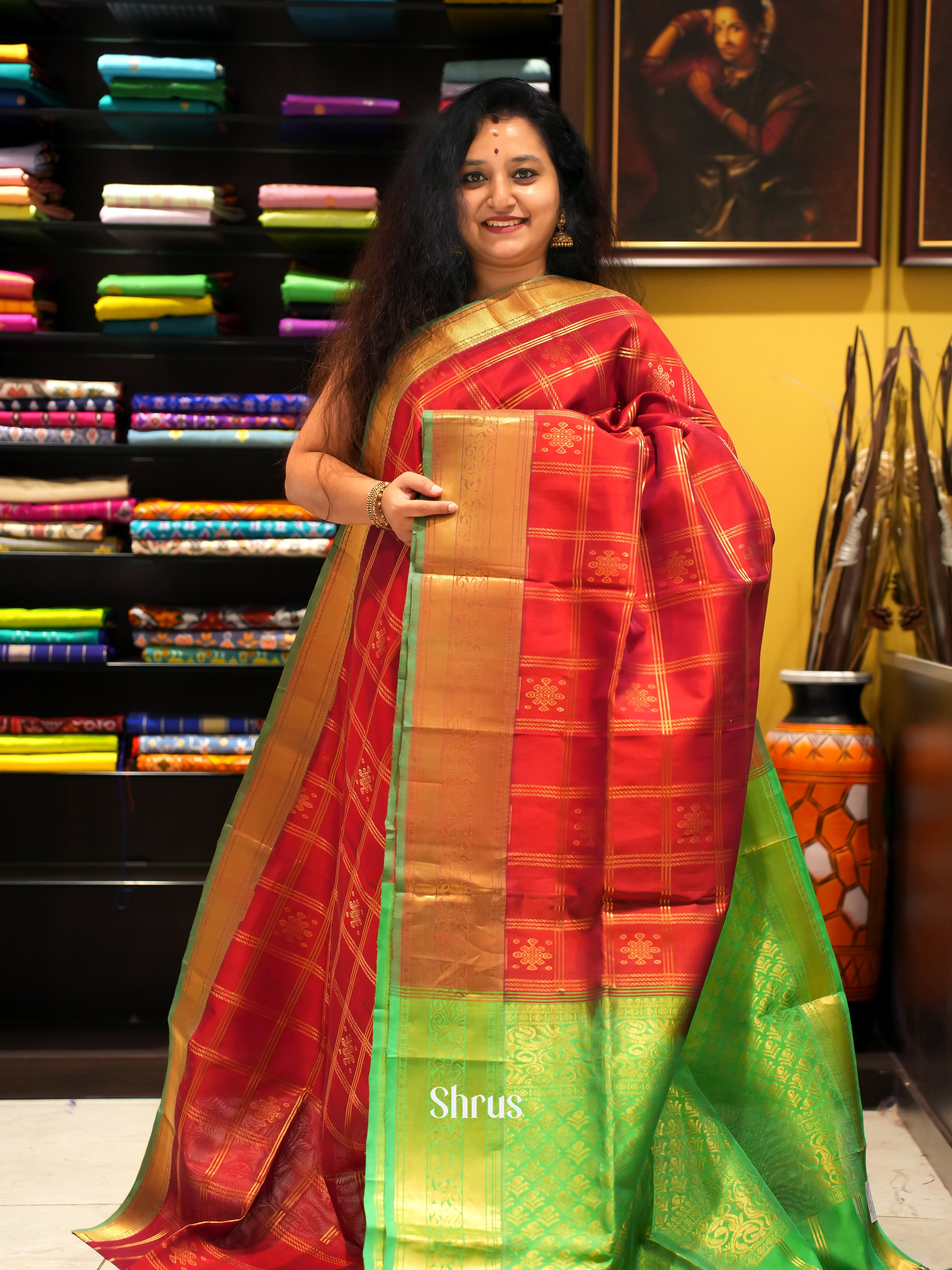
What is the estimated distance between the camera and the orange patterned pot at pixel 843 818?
244cm

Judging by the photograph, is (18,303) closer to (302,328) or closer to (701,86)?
(302,328)

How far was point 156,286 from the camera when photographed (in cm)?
254

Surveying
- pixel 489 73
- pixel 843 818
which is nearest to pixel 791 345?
pixel 489 73

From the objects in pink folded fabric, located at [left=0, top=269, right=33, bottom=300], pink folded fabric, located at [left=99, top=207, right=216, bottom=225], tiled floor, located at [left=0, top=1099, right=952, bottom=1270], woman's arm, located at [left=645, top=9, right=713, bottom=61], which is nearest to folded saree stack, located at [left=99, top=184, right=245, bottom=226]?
pink folded fabric, located at [left=99, top=207, right=216, bottom=225]

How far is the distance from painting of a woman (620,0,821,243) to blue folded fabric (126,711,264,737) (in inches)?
58.9

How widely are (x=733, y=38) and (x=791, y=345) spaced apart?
718 millimetres

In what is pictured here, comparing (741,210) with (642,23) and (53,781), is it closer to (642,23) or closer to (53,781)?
(642,23)

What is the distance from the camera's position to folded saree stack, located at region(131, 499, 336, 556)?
2.57 m

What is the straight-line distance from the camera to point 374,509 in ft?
5.19

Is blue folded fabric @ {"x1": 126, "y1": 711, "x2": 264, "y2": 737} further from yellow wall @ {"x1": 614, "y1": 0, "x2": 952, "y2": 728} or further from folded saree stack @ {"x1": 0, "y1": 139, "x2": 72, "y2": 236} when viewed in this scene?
yellow wall @ {"x1": 614, "y1": 0, "x2": 952, "y2": 728}

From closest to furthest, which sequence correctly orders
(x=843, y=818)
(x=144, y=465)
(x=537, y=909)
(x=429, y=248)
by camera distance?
1. (x=537, y=909)
2. (x=429, y=248)
3. (x=843, y=818)
4. (x=144, y=465)

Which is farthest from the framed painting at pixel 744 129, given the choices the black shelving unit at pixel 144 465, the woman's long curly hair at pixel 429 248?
the woman's long curly hair at pixel 429 248

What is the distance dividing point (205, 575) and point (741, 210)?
1560mm

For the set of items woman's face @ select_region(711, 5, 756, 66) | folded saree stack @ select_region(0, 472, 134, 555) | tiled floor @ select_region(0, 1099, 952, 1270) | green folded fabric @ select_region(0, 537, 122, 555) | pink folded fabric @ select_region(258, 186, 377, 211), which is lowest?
tiled floor @ select_region(0, 1099, 952, 1270)
